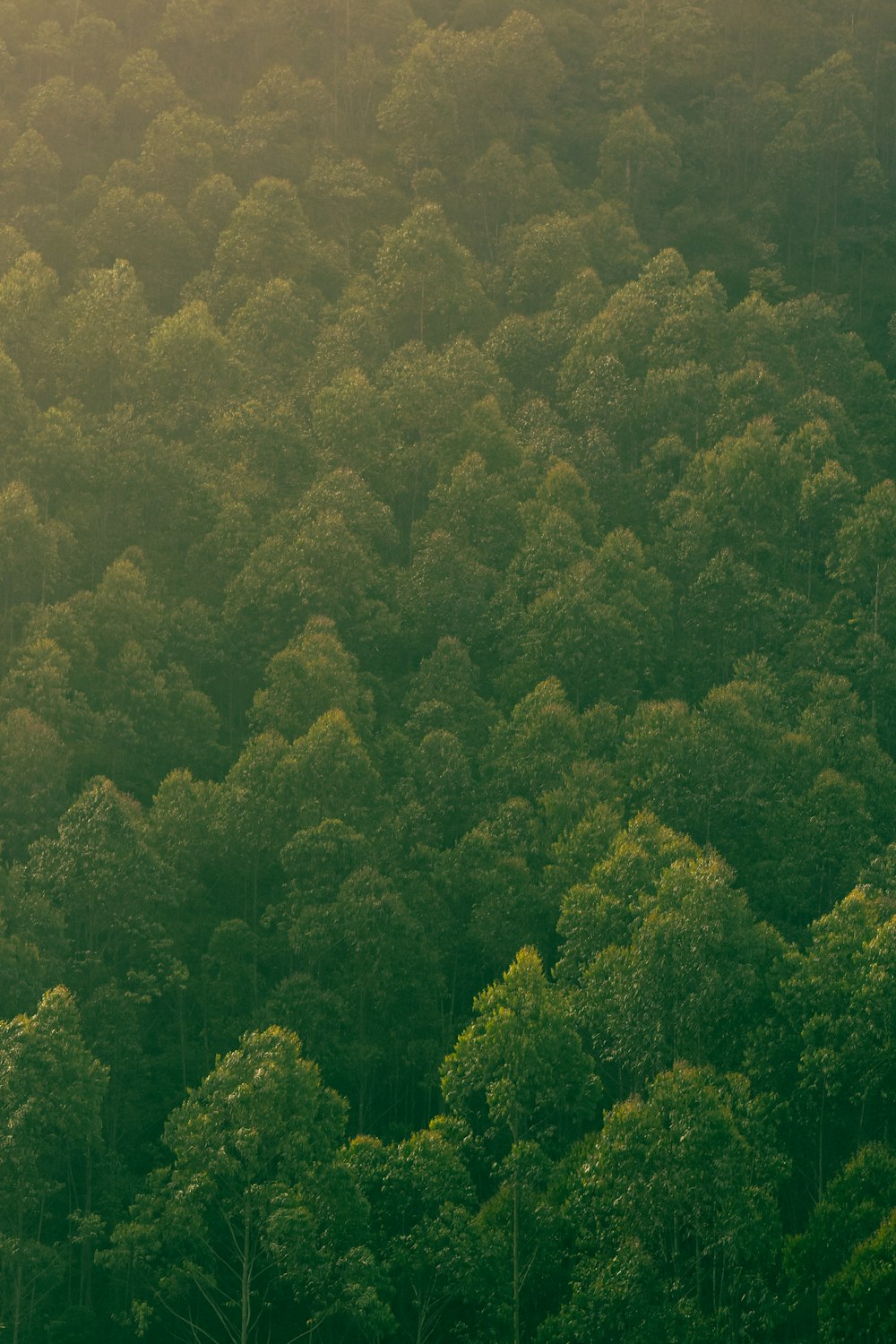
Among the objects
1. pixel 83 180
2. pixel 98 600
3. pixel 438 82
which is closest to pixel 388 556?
pixel 98 600

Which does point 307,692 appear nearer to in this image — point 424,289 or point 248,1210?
point 248,1210

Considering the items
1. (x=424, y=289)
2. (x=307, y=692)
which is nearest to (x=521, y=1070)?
(x=307, y=692)

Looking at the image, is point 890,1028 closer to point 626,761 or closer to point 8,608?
point 626,761

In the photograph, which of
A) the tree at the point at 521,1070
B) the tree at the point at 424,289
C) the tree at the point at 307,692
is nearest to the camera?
the tree at the point at 521,1070

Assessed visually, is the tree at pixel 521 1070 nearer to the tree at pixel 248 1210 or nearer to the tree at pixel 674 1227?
the tree at pixel 674 1227

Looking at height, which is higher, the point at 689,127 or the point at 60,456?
the point at 689,127

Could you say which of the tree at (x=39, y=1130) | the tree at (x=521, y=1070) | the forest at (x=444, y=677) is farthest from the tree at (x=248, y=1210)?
the tree at (x=521, y=1070)

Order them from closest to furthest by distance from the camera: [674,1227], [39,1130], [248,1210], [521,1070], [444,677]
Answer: [674,1227]
[248,1210]
[39,1130]
[521,1070]
[444,677]

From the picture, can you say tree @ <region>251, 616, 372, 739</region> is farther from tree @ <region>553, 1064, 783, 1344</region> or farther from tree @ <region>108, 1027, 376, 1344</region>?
tree @ <region>553, 1064, 783, 1344</region>
